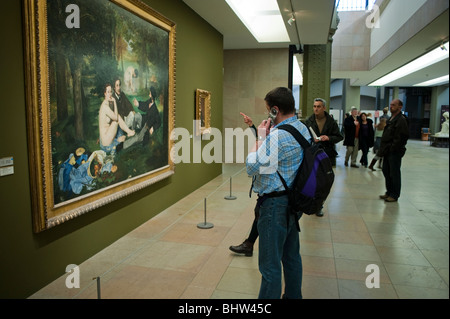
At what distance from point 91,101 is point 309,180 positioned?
115 inches

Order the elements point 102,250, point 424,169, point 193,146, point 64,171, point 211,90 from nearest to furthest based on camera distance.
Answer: point 64,171 → point 102,250 → point 193,146 → point 211,90 → point 424,169

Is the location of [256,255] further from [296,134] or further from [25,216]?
[25,216]

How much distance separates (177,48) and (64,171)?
13.3ft

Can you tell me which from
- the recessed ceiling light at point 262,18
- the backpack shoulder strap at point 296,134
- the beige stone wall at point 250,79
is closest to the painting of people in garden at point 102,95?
the backpack shoulder strap at point 296,134

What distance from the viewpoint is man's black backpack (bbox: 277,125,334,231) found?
8.78 ft

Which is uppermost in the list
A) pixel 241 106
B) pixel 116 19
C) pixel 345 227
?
pixel 116 19

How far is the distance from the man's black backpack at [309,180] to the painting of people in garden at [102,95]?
2485 mm

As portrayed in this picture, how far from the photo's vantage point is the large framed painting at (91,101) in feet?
11.6

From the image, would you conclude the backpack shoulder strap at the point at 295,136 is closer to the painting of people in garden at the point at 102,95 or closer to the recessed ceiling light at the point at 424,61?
the painting of people in garden at the point at 102,95

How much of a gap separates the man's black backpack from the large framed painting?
2419mm

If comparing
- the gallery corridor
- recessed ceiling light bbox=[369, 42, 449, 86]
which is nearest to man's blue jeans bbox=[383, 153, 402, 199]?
the gallery corridor
